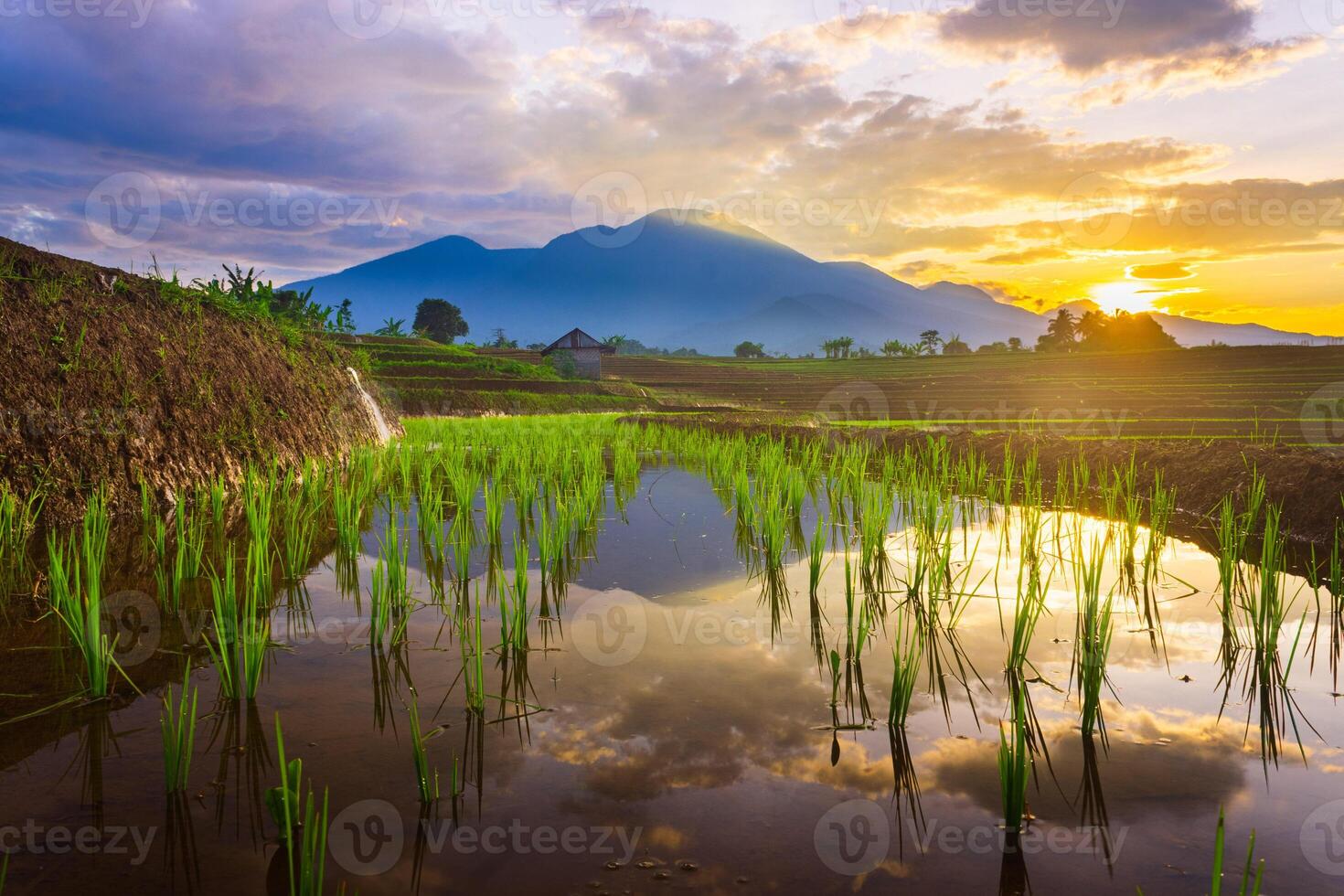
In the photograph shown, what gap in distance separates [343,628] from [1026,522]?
4.76 meters

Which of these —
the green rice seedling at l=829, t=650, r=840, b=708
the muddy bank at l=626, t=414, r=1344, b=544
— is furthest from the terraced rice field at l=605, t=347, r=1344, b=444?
the green rice seedling at l=829, t=650, r=840, b=708

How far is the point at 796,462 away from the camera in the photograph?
34.2 feet

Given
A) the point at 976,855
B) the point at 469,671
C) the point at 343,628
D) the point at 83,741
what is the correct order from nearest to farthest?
the point at 976,855
the point at 83,741
the point at 469,671
the point at 343,628

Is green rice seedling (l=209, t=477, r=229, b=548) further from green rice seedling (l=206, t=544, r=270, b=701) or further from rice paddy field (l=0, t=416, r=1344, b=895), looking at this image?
green rice seedling (l=206, t=544, r=270, b=701)

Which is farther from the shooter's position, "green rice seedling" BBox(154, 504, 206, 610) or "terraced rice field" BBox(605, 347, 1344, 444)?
"terraced rice field" BBox(605, 347, 1344, 444)

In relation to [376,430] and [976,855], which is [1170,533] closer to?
[976,855]

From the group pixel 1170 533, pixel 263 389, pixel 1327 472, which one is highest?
pixel 263 389

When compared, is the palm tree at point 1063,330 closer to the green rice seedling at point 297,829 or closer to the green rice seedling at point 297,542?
the green rice seedling at point 297,542

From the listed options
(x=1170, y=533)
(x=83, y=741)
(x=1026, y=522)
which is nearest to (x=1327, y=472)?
(x=1170, y=533)
